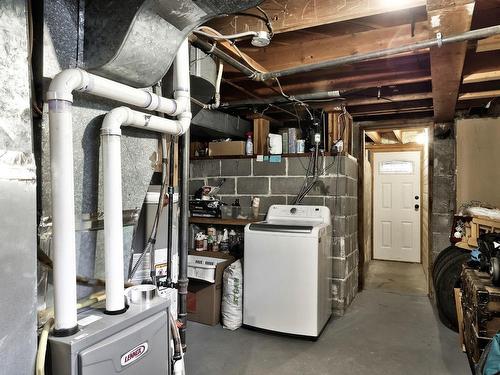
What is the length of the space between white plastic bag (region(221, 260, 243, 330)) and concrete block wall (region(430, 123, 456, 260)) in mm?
2372

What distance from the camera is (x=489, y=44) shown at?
7.07ft

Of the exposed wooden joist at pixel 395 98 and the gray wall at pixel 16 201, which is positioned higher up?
the exposed wooden joist at pixel 395 98

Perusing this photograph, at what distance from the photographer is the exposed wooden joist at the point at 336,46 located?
2.10 m

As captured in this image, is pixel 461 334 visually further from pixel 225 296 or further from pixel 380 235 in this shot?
pixel 380 235

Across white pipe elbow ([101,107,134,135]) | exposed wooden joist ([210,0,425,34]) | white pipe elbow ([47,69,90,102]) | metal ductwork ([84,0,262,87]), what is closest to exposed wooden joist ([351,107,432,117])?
exposed wooden joist ([210,0,425,34])

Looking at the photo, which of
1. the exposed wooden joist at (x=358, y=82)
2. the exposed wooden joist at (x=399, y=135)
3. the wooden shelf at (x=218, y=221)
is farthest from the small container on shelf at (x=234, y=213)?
the exposed wooden joist at (x=399, y=135)

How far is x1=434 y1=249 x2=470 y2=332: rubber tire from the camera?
3150mm

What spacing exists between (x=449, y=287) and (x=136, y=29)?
3.31 metres

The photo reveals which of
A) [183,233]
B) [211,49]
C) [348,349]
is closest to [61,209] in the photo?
[183,233]

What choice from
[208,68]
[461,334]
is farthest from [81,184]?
[461,334]

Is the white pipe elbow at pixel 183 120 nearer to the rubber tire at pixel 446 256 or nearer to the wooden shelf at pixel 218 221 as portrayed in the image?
the wooden shelf at pixel 218 221

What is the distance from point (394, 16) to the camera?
1985mm

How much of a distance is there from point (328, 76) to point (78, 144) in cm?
225

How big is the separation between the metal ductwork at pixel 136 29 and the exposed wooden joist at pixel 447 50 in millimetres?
826
